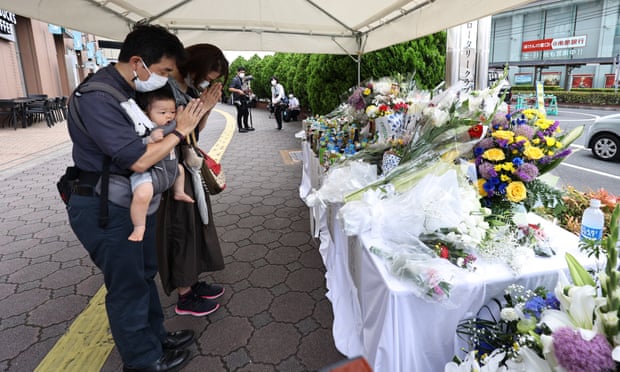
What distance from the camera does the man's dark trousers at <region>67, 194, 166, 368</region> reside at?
162cm

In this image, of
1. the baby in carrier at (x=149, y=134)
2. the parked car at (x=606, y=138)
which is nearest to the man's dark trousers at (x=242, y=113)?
the parked car at (x=606, y=138)

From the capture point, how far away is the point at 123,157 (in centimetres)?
147

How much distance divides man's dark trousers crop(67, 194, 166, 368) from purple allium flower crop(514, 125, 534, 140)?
1981 mm

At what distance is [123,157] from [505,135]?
6.02 feet

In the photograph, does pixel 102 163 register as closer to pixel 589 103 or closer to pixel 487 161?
pixel 487 161

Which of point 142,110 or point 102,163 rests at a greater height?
point 142,110

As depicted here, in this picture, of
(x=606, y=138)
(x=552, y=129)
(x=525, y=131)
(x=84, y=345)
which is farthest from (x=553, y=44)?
(x=84, y=345)

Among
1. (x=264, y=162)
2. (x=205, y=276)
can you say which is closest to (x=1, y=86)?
(x=264, y=162)

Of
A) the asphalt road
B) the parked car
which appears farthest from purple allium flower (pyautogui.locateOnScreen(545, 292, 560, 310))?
the parked car

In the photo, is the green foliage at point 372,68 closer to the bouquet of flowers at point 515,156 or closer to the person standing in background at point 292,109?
the person standing in background at point 292,109

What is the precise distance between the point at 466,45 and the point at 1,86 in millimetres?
15124

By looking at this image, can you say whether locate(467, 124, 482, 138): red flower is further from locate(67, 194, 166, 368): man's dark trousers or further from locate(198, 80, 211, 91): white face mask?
locate(67, 194, 166, 368): man's dark trousers

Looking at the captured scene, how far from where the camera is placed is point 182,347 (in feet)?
7.20

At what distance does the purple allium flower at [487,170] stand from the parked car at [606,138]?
24.2 feet
